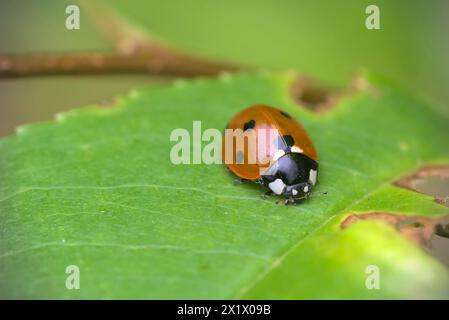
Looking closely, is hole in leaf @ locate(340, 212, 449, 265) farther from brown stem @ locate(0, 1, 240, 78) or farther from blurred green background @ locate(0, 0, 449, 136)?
blurred green background @ locate(0, 0, 449, 136)

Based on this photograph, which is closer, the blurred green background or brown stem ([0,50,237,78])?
brown stem ([0,50,237,78])

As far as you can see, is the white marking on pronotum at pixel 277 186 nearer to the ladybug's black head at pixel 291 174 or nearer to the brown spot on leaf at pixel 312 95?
the ladybug's black head at pixel 291 174

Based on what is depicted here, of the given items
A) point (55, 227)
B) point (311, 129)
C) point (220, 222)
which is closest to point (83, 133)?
point (55, 227)

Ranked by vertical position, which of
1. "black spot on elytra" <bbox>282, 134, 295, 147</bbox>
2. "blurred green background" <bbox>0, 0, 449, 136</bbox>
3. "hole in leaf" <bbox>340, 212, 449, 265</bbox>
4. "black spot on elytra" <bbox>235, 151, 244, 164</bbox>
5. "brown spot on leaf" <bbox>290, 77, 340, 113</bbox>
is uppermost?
"blurred green background" <bbox>0, 0, 449, 136</bbox>

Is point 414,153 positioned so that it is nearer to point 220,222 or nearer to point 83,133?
point 220,222

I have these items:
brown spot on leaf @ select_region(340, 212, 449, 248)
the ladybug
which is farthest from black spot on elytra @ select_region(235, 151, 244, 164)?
brown spot on leaf @ select_region(340, 212, 449, 248)

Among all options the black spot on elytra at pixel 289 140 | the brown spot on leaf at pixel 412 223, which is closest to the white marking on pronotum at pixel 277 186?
the black spot on elytra at pixel 289 140

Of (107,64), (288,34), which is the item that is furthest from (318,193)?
(288,34)
